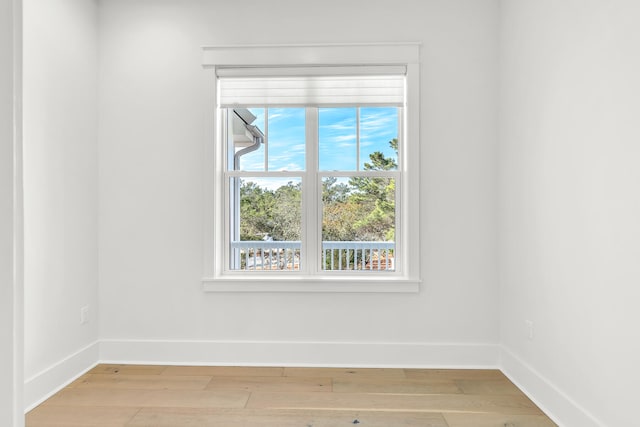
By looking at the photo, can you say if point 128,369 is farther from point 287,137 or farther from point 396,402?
point 287,137

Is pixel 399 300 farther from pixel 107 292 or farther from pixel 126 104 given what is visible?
pixel 126 104

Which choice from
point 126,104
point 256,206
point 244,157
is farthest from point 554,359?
point 126,104

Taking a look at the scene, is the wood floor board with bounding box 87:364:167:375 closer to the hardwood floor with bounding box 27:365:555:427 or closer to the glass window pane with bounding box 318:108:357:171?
the hardwood floor with bounding box 27:365:555:427

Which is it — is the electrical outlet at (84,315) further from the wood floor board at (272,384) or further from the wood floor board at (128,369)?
the wood floor board at (272,384)

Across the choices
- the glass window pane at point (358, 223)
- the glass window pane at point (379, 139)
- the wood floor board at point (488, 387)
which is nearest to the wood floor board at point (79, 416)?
the glass window pane at point (358, 223)

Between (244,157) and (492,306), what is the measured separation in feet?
7.25

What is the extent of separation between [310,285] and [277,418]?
1019 mm

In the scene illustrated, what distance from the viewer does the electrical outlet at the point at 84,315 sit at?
9.64 ft

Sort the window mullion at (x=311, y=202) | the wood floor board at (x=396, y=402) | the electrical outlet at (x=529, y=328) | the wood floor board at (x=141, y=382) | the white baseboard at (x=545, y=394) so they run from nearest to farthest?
the white baseboard at (x=545, y=394) < the wood floor board at (x=396, y=402) < the electrical outlet at (x=529, y=328) < the wood floor board at (x=141, y=382) < the window mullion at (x=311, y=202)

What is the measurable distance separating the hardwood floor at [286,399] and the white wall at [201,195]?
18 cm

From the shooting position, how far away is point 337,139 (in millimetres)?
3264

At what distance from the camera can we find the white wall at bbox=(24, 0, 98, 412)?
2.46m

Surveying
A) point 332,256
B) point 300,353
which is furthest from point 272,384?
point 332,256

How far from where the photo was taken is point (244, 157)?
10.8ft
